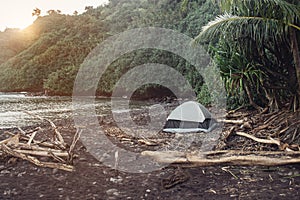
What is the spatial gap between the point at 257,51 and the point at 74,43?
147 ft

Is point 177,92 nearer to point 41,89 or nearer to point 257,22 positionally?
point 257,22

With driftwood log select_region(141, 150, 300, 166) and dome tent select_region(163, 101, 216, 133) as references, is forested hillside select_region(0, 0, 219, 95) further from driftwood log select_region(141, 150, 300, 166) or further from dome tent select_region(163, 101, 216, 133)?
driftwood log select_region(141, 150, 300, 166)

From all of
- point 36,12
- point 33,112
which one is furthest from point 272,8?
point 36,12

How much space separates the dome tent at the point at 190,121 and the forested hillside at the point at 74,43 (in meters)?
21.5

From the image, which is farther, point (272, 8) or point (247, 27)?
point (247, 27)

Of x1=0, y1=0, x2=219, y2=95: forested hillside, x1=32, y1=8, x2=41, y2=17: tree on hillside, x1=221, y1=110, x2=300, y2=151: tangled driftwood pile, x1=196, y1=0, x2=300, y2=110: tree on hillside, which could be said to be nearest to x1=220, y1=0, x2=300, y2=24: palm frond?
x1=196, y1=0, x2=300, y2=110: tree on hillside

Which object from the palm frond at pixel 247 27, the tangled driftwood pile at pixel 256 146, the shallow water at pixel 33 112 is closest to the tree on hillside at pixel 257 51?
the palm frond at pixel 247 27

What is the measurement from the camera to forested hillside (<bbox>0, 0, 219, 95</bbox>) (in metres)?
36.7

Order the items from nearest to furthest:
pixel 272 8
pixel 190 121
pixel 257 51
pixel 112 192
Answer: pixel 112 192, pixel 272 8, pixel 257 51, pixel 190 121

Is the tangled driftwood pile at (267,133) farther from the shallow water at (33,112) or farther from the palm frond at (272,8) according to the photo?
the shallow water at (33,112)

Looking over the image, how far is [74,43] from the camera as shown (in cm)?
5147

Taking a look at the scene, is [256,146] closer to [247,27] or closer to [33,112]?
[247,27]

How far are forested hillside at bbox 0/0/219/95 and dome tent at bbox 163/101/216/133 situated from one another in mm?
21530

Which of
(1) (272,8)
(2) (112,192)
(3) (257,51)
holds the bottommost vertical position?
(2) (112,192)
